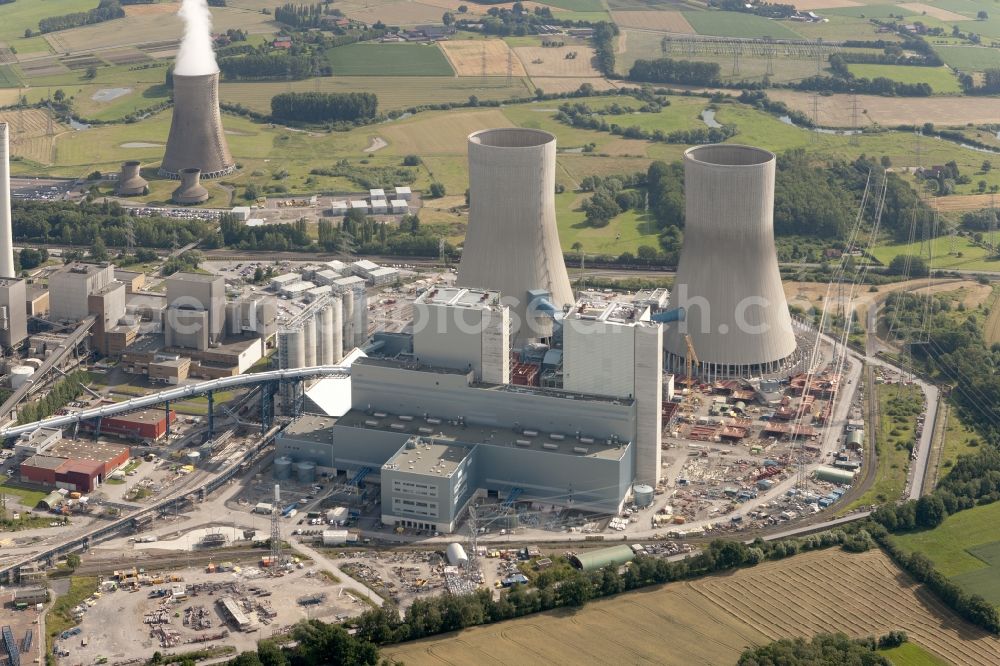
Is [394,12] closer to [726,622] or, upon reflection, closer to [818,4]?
[818,4]

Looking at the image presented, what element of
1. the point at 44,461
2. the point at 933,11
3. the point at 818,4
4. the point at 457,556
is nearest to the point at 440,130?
the point at 818,4

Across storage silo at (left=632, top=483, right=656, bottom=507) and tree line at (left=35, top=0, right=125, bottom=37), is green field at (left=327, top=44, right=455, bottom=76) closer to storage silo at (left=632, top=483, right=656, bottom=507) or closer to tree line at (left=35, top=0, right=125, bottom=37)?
tree line at (left=35, top=0, right=125, bottom=37)

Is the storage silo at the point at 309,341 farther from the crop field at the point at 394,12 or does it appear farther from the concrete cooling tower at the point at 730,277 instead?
the crop field at the point at 394,12

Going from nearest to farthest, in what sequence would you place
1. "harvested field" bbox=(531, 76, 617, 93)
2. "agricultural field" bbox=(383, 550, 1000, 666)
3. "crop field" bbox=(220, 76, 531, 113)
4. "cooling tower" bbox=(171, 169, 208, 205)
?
"agricultural field" bbox=(383, 550, 1000, 666), "cooling tower" bbox=(171, 169, 208, 205), "crop field" bbox=(220, 76, 531, 113), "harvested field" bbox=(531, 76, 617, 93)

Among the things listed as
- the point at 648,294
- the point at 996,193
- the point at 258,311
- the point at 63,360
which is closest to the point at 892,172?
the point at 996,193

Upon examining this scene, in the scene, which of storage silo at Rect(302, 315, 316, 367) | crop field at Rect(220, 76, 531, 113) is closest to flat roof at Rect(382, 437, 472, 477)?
storage silo at Rect(302, 315, 316, 367)

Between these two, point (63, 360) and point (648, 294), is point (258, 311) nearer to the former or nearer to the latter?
point (63, 360)
